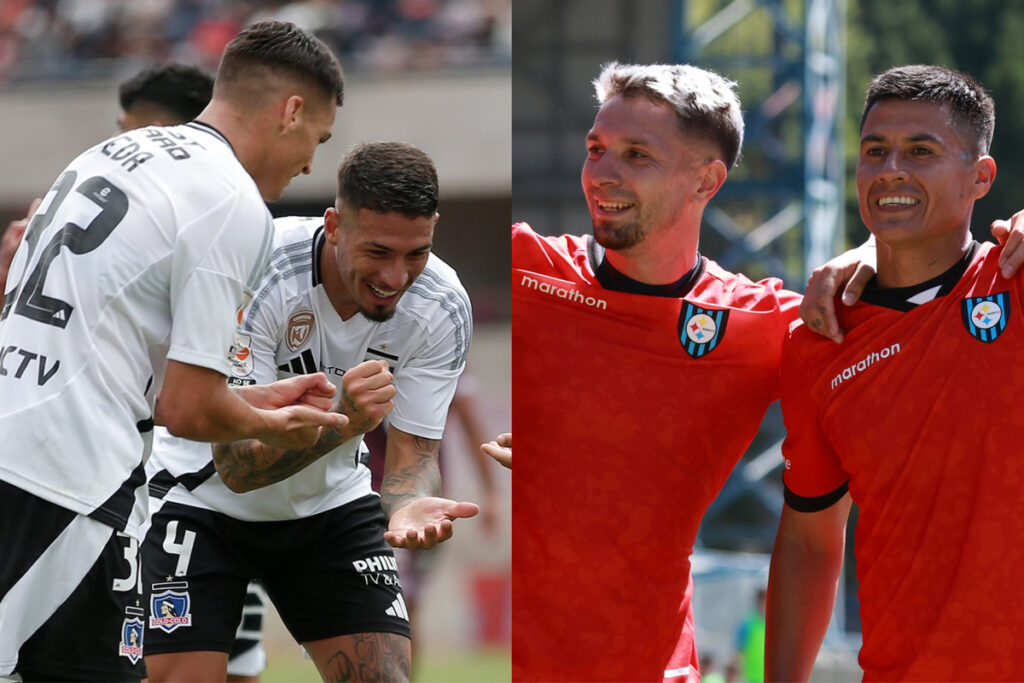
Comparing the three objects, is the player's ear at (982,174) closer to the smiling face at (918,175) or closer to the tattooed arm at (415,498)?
the smiling face at (918,175)

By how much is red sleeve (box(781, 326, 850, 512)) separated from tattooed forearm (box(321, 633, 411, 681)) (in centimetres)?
110

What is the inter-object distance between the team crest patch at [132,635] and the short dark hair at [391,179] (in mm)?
969

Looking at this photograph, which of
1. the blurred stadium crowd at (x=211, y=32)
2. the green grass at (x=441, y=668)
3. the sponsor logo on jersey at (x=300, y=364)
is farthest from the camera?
the blurred stadium crowd at (x=211, y=32)

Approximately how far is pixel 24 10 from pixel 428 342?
1322cm

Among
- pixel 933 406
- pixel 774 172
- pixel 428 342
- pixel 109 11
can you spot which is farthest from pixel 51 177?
pixel 933 406

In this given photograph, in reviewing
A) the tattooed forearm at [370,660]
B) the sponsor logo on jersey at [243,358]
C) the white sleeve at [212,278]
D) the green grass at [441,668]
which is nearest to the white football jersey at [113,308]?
the white sleeve at [212,278]

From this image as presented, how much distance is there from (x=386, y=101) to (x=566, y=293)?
32.7 ft

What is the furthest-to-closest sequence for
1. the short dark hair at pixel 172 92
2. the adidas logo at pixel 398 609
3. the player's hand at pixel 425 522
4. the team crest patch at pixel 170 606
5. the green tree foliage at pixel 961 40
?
the green tree foliage at pixel 961 40, the short dark hair at pixel 172 92, the adidas logo at pixel 398 609, the team crest patch at pixel 170 606, the player's hand at pixel 425 522

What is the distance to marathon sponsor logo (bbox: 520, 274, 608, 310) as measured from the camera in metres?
2.98

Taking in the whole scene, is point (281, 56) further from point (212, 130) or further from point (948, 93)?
point (948, 93)

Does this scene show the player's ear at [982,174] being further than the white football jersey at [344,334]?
No

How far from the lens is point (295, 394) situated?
2686 mm

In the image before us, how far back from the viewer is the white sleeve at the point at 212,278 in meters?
2.52

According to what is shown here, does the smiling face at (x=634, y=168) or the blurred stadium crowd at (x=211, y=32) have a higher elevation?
the blurred stadium crowd at (x=211, y=32)
